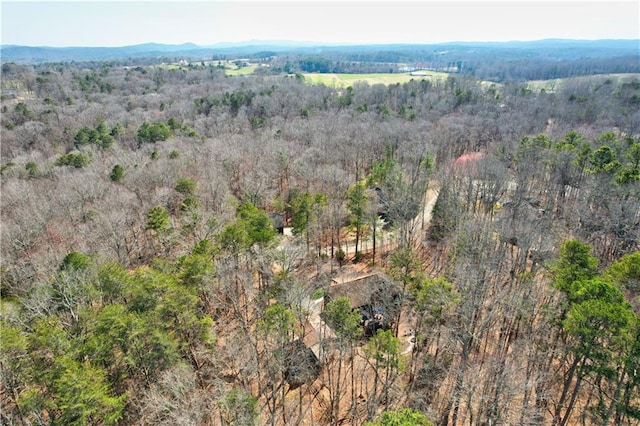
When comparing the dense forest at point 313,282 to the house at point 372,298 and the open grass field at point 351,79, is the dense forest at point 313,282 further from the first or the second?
the open grass field at point 351,79

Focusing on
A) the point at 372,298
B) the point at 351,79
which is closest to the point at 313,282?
the point at 372,298

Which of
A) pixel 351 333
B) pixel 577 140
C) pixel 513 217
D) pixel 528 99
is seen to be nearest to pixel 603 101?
pixel 528 99

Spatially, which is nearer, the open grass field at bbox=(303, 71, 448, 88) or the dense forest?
the dense forest

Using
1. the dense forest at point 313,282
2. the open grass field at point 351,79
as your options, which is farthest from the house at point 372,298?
the open grass field at point 351,79

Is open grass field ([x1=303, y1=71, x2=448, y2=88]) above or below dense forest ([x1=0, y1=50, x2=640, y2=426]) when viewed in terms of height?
above

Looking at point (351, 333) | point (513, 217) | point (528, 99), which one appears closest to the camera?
Answer: point (351, 333)

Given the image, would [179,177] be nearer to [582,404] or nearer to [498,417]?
[498,417]

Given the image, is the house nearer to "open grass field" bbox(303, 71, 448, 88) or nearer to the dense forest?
the dense forest

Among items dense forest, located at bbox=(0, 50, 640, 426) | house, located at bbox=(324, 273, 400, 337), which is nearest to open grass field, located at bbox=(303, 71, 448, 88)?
dense forest, located at bbox=(0, 50, 640, 426)
